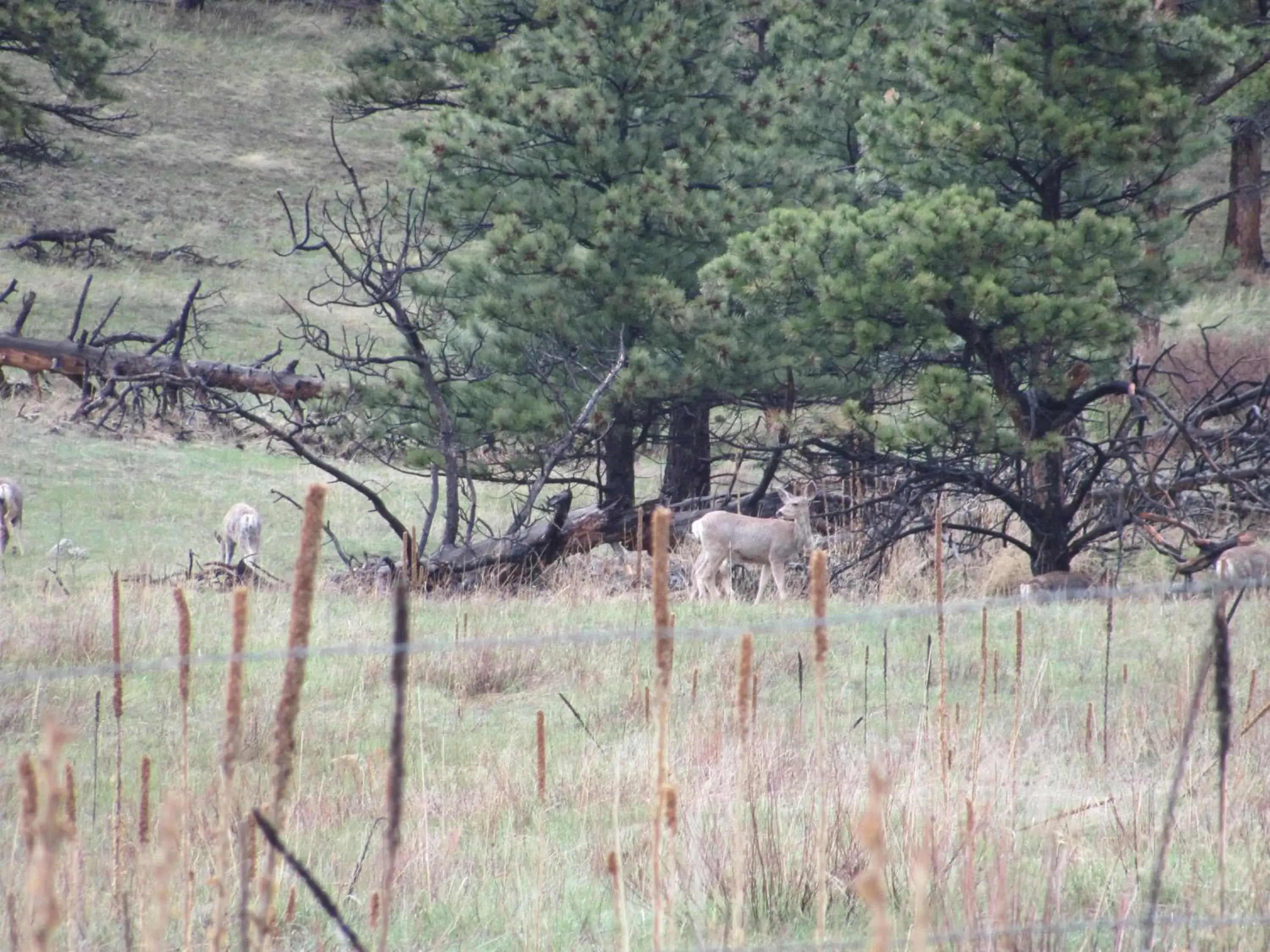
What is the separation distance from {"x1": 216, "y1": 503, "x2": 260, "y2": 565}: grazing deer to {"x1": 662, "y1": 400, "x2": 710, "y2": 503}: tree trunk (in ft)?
14.8

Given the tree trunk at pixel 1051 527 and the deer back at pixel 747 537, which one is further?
the deer back at pixel 747 537

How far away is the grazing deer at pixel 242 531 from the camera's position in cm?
1439

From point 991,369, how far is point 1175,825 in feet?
25.1

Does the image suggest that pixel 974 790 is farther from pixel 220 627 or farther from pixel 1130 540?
pixel 1130 540

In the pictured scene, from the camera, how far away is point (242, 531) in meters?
14.4

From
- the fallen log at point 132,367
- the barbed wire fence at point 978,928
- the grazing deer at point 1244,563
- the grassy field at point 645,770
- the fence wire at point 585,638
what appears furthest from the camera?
the fallen log at point 132,367

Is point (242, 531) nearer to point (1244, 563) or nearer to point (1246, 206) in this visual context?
point (1244, 563)

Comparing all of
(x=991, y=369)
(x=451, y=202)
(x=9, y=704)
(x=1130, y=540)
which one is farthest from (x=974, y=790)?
(x=451, y=202)

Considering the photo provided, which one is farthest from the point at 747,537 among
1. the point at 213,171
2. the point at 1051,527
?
the point at 213,171

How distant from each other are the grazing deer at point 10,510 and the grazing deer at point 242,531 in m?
2.03

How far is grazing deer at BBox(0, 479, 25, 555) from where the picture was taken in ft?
47.8

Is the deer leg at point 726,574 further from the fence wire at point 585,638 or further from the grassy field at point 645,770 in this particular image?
the fence wire at point 585,638

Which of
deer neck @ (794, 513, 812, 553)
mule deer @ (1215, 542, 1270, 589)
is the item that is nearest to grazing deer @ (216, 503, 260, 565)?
deer neck @ (794, 513, 812, 553)

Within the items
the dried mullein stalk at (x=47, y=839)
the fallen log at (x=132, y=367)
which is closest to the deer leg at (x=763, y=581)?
the fallen log at (x=132, y=367)
